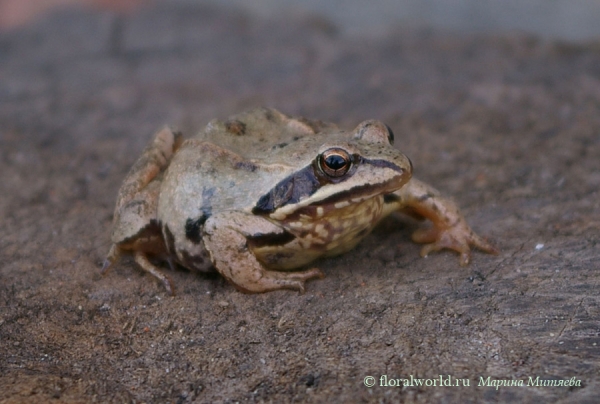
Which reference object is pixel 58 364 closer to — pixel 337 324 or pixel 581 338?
pixel 337 324

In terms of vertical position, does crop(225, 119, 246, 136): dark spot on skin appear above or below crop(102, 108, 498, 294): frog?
above

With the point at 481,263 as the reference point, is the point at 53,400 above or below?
below

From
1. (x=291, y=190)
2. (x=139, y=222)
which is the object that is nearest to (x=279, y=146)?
(x=291, y=190)

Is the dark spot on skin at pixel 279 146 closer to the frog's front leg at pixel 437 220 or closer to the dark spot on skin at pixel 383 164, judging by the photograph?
the dark spot on skin at pixel 383 164

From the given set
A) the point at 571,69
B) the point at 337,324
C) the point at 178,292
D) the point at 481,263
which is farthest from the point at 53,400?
the point at 571,69

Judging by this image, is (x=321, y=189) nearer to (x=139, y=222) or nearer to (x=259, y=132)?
(x=259, y=132)

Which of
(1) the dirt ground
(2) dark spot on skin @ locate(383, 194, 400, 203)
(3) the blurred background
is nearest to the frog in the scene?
(2) dark spot on skin @ locate(383, 194, 400, 203)

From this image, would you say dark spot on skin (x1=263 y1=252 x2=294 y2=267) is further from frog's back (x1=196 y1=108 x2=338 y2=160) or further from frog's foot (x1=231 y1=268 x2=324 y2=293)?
frog's back (x1=196 y1=108 x2=338 y2=160)
